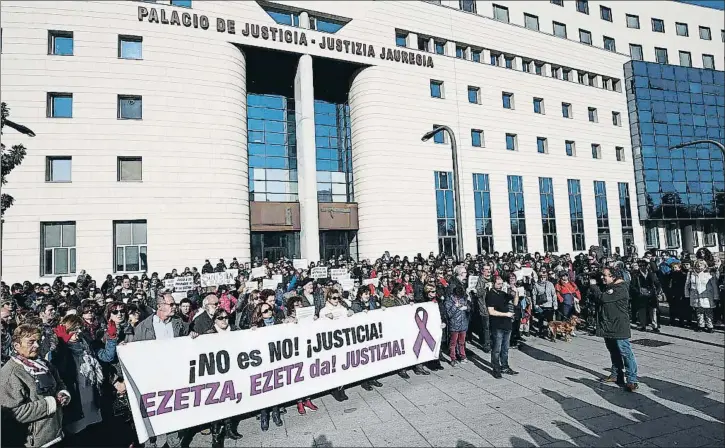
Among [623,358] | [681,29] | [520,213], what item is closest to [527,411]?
[623,358]

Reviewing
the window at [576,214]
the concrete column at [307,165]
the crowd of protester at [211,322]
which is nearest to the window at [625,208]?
the window at [576,214]

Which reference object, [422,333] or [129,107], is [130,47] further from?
[422,333]

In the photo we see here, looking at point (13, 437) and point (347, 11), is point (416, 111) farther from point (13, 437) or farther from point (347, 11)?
point (13, 437)

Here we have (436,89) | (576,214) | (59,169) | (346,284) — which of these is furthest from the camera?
(576,214)

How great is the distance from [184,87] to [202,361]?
2117 centimetres

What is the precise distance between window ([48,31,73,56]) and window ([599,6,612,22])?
43135 mm

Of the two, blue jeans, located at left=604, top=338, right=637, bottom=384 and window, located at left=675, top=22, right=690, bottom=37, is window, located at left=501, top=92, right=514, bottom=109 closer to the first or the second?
window, located at left=675, top=22, right=690, bottom=37

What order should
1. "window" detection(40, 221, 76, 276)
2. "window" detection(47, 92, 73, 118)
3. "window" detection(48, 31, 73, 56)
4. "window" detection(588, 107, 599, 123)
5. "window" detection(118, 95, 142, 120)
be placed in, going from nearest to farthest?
1. "window" detection(40, 221, 76, 276)
2. "window" detection(47, 92, 73, 118)
3. "window" detection(48, 31, 73, 56)
4. "window" detection(118, 95, 142, 120)
5. "window" detection(588, 107, 599, 123)

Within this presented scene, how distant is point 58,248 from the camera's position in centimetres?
2028

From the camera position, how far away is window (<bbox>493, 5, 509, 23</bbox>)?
111 feet

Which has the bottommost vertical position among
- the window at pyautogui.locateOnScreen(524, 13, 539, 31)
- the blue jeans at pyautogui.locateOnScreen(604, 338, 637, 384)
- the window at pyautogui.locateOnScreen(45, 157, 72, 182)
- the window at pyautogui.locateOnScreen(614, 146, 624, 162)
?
the blue jeans at pyautogui.locateOnScreen(604, 338, 637, 384)

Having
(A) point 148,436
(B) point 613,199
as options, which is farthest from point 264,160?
(B) point 613,199

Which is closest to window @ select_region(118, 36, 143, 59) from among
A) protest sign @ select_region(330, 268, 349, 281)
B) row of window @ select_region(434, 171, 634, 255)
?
protest sign @ select_region(330, 268, 349, 281)

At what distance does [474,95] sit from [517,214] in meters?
10.0
